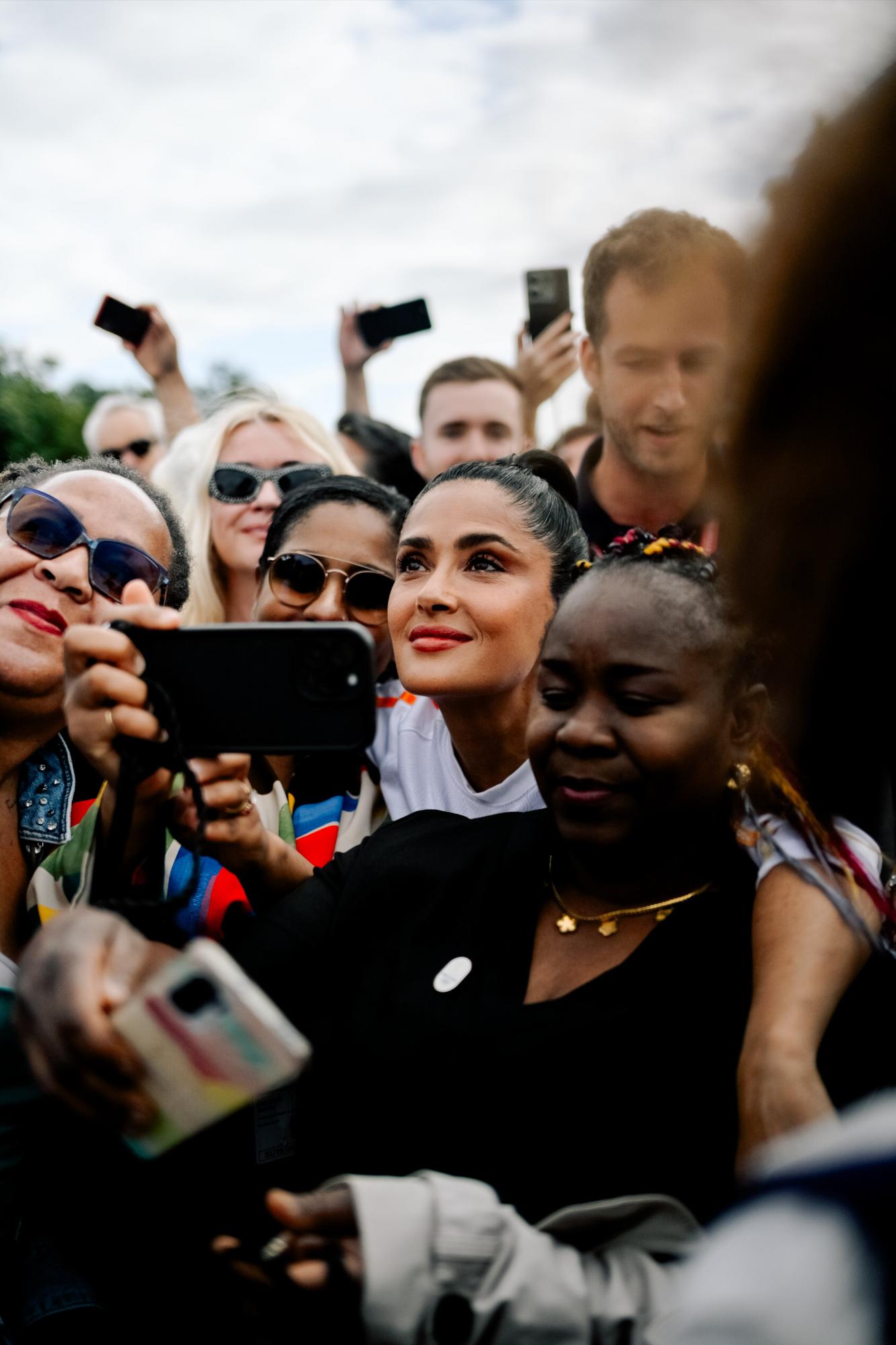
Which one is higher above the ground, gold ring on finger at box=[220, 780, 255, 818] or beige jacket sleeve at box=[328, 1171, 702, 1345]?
gold ring on finger at box=[220, 780, 255, 818]

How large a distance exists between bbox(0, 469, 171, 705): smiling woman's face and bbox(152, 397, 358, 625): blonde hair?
3.97ft

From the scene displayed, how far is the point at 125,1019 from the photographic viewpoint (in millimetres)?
1165

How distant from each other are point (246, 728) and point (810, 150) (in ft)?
3.34

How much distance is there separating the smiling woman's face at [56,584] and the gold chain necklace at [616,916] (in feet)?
3.39

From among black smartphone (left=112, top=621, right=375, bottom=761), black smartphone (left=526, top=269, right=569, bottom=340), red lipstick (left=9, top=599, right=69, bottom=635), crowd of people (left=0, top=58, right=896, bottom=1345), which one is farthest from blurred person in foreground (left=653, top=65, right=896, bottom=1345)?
black smartphone (left=526, top=269, right=569, bottom=340)

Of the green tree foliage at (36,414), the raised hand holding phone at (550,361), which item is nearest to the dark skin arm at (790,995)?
the raised hand holding phone at (550,361)

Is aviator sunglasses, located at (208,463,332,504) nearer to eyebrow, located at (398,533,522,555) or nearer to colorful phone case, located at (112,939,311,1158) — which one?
eyebrow, located at (398,533,522,555)

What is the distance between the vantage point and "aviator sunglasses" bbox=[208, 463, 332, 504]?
367cm

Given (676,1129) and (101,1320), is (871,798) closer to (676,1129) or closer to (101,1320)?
(676,1129)

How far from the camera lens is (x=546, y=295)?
453 cm

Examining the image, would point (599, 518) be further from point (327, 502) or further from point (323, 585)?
point (323, 585)

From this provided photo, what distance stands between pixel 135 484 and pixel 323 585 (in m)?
0.52

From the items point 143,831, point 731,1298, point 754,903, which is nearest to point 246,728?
point 143,831

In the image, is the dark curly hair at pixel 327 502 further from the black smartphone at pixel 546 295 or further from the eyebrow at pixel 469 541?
the black smartphone at pixel 546 295
